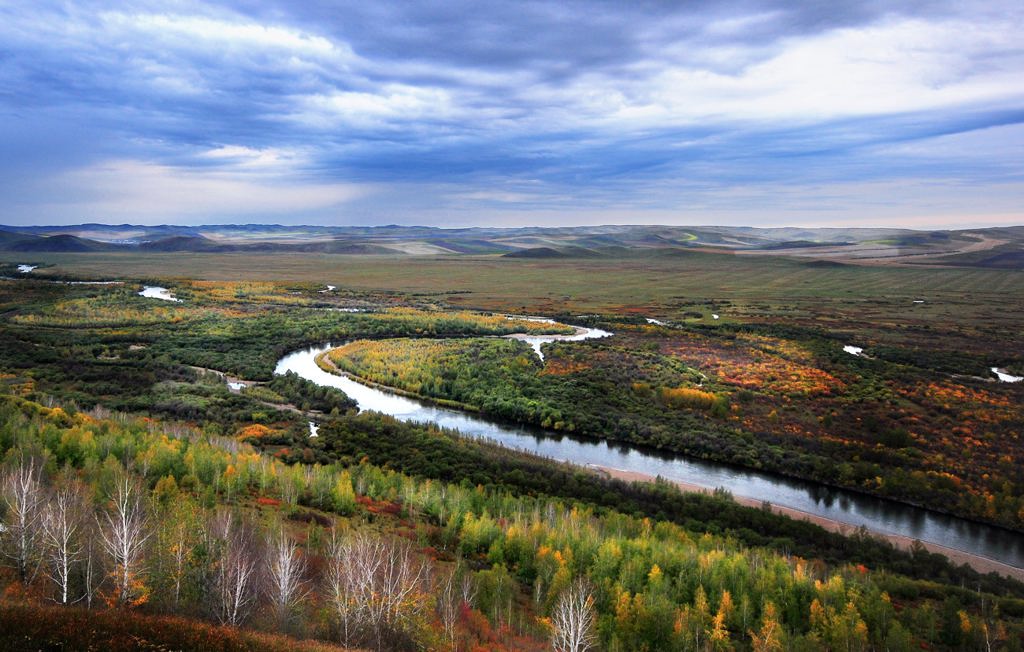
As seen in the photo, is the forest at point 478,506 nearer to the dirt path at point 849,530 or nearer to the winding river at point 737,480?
the winding river at point 737,480

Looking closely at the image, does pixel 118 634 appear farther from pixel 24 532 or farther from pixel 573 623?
pixel 573 623

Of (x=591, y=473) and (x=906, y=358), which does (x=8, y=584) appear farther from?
(x=906, y=358)

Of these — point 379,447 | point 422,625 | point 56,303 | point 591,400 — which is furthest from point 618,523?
point 56,303

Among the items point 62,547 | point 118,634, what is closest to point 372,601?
point 118,634

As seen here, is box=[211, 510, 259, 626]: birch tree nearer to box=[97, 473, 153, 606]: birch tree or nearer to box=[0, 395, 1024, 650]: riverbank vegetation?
box=[0, 395, 1024, 650]: riverbank vegetation

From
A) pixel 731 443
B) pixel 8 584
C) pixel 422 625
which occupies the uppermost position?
pixel 8 584

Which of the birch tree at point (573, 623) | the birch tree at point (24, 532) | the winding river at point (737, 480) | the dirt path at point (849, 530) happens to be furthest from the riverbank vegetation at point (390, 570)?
the winding river at point (737, 480)
